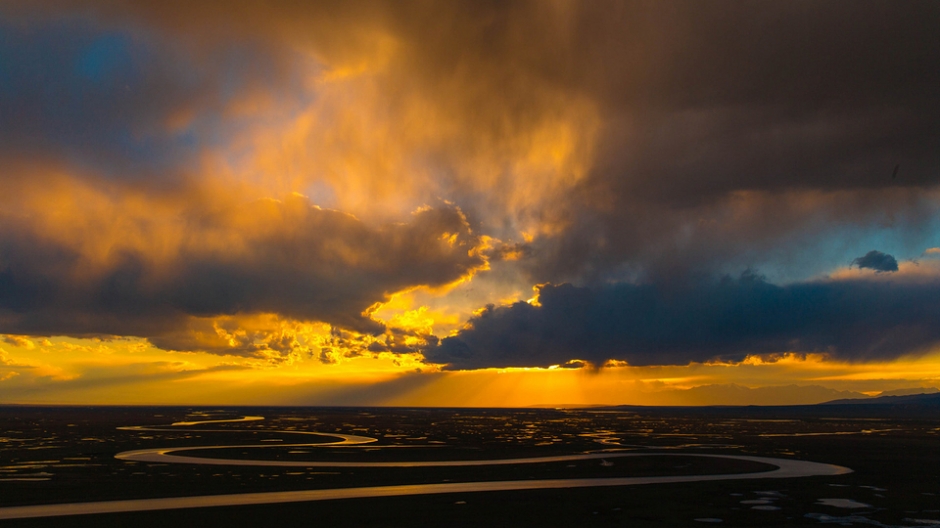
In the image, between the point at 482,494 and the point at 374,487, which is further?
the point at 374,487

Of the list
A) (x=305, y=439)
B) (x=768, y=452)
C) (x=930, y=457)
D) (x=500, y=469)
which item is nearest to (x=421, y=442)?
(x=305, y=439)

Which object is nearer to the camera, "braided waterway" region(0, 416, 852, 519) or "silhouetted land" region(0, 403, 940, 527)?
"silhouetted land" region(0, 403, 940, 527)

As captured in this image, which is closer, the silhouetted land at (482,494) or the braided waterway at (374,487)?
the silhouetted land at (482,494)

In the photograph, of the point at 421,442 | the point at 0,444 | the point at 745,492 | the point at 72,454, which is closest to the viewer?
the point at 745,492

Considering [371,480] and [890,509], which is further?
[371,480]

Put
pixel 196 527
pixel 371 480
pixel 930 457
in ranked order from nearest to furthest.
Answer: pixel 196 527, pixel 371 480, pixel 930 457

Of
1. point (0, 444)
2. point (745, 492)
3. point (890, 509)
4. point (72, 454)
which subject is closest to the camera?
point (890, 509)

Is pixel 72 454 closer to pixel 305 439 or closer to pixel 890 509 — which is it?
pixel 305 439

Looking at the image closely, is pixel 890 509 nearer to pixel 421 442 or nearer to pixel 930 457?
pixel 930 457

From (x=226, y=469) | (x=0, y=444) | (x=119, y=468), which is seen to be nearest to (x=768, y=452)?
(x=226, y=469)
